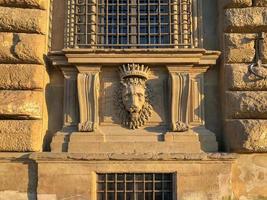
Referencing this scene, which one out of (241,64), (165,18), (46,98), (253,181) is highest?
(165,18)

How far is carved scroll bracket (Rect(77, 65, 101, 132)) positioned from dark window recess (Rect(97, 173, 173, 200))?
0.84m

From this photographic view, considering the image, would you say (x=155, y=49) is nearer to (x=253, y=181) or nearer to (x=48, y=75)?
(x=48, y=75)

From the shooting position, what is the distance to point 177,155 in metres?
6.81

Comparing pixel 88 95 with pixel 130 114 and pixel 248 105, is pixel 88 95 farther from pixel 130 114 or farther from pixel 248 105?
pixel 248 105

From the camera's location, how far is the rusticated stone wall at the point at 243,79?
6.81 meters

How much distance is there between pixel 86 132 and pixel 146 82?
4.02 feet

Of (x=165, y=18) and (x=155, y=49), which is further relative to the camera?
(x=165, y=18)

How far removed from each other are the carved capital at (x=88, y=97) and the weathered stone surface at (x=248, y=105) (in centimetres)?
203

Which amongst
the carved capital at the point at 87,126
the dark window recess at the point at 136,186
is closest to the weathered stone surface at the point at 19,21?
the carved capital at the point at 87,126

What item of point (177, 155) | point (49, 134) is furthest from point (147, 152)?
point (49, 134)

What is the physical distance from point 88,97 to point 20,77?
1068 millimetres

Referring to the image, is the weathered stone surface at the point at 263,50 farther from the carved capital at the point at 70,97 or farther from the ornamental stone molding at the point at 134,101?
the carved capital at the point at 70,97

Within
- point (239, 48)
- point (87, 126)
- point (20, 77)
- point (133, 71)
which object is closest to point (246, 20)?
point (239, 48)

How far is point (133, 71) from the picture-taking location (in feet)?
23.5
